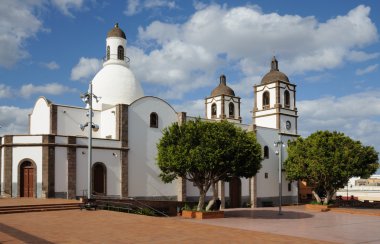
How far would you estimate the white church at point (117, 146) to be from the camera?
30547mm

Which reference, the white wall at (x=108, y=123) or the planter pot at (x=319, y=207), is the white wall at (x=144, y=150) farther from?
the planter pot at (x=319, y=207)

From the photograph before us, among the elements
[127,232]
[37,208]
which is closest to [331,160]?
[37,208]

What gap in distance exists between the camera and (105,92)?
37.9 meters

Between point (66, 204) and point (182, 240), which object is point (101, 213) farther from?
point (182, 240)

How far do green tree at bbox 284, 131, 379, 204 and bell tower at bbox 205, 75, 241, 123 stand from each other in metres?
13.0

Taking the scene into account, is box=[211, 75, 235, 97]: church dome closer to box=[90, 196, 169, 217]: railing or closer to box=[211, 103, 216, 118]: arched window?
box=[211, 103, 216, 118]: arched window

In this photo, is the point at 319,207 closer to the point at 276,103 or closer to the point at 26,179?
the point at 276,103

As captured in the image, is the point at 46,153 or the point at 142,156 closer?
the point at 46,153

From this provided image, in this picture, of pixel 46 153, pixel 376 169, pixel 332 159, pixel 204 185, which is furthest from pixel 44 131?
pixel 376 169

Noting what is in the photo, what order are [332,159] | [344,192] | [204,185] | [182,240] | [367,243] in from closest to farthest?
[182,240] → [367,243] → [204,185] → [332,159] → [344,192]

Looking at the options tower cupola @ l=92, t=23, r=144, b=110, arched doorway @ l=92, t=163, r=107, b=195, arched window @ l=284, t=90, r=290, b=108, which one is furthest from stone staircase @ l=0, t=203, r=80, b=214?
arched window @ l=284, t=90, r=290, b=108

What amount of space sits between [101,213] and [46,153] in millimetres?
10358

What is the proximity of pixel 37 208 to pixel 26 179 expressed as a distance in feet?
26.1

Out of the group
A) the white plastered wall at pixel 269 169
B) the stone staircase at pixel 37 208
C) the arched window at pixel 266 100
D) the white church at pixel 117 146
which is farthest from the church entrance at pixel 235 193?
the stone staircase at pixel 37 208
